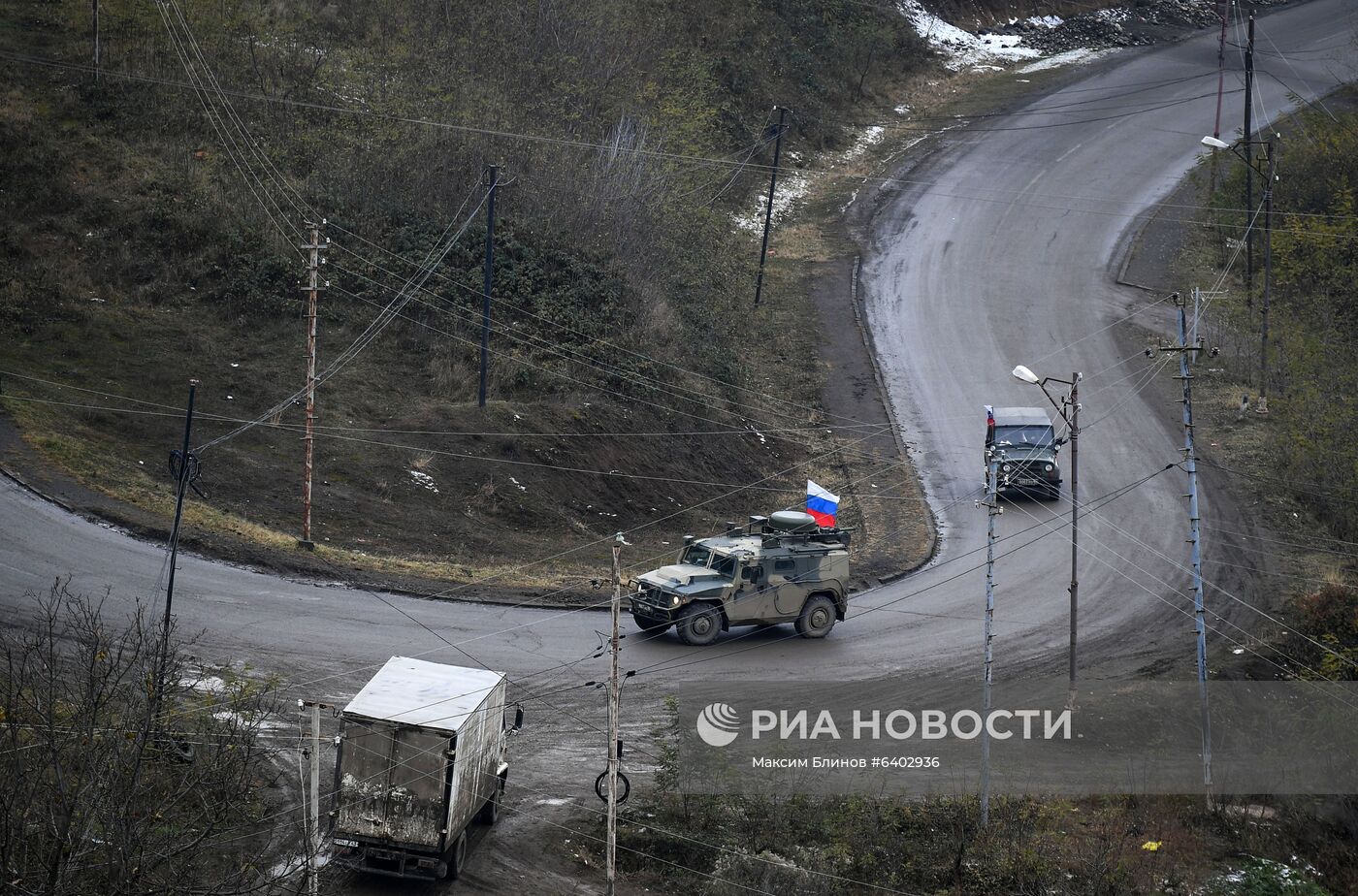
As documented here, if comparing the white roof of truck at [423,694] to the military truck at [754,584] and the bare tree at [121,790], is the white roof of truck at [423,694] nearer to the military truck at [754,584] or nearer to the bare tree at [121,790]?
the bare tree at [121,790]

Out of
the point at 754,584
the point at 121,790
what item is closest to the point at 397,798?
the point at 121,790

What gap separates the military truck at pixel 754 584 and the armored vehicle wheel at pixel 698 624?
0.02m

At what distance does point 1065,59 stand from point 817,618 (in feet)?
176

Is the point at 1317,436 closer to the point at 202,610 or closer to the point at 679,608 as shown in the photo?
the point at 679,608

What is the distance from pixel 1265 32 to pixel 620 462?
56.3 meters

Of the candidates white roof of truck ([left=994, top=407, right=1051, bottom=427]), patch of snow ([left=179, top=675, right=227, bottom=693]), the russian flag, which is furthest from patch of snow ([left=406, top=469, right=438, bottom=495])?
white roof of truck ([left=994, top=407, right=1051, bottom=427])

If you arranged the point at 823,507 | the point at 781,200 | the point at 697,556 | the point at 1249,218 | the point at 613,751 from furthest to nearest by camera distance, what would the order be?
1. the point at 781,200
2. the point at 1249,218
3. the point at 823,507
4. the point at 697,556
5. the point at 613,751

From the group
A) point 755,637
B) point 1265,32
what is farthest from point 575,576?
point 1265,32

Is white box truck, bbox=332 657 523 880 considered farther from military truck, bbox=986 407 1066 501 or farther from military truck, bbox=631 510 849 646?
military truck, bbox=986 407 1066 501

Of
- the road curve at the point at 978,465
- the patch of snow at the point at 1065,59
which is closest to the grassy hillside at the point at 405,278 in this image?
the road curve at the point at 978,465

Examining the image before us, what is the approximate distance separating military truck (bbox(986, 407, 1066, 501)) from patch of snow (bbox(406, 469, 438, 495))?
1511 centimetres

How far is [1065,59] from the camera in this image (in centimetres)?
7206

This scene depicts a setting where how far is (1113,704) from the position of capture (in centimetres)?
2680

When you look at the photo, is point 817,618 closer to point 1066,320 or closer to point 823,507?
point 823,507
